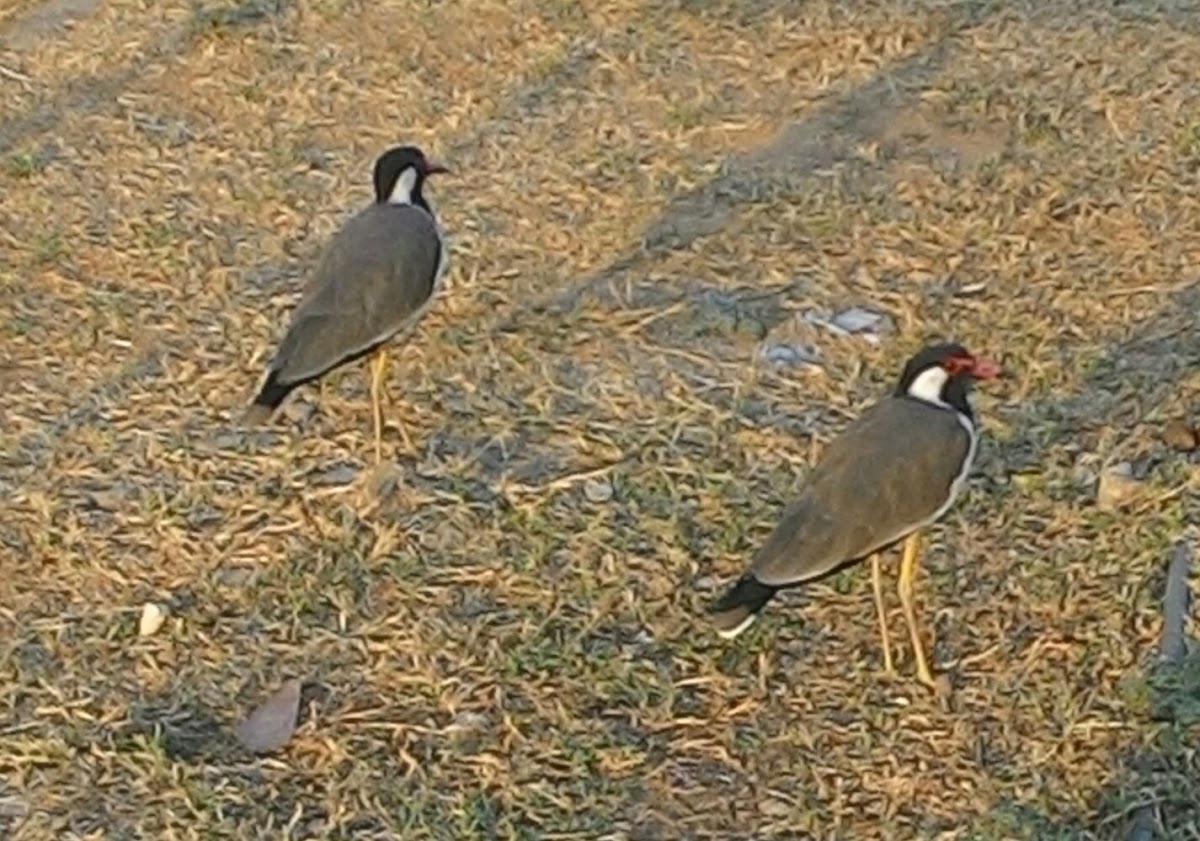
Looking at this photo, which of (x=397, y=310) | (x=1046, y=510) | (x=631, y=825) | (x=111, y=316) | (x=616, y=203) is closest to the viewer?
(x=631, y=825)

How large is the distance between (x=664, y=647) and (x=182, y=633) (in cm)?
111

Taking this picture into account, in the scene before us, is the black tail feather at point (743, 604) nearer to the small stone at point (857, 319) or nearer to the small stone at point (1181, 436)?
the small stone at point (1181, 436)

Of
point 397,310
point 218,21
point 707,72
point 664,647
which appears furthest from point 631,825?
point 218,21

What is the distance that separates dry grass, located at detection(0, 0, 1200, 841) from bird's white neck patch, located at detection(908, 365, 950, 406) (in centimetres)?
47

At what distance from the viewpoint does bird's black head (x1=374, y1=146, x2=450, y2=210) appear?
5984 millimetres

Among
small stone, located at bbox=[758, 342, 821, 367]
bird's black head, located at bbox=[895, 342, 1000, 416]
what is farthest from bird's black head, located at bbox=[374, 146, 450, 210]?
bird's black head, located at bbox=[895, 342, 1000, 416]

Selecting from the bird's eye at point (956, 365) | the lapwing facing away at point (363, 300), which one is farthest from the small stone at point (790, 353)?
the bird's eye at point (956, 365)

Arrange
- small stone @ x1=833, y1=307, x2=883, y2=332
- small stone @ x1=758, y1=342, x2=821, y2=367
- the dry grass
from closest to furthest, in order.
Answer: the dry grass → small stone @ x1=758, y1=342, x2=821, y2=367 → small stone @ x1=833, y1=307, x2=883, y2=332

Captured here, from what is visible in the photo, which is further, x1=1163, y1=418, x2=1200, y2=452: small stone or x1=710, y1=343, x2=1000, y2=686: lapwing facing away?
x1=1163, y1=418, x2=1200, y2=452: small stone

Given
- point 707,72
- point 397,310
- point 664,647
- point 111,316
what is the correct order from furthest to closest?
1. point 707,72
2. point 111,316
3. point 397,310
4. point 664,647

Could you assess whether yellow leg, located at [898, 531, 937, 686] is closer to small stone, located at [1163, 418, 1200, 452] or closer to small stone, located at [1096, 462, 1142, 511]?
small stone, located at [1096, 462, 1142, 511]

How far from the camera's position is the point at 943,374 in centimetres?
469

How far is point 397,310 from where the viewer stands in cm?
547

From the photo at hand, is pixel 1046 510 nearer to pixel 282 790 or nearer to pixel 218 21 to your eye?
pixel 282 790
